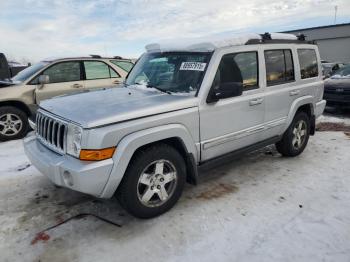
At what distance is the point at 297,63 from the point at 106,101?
3210 mm

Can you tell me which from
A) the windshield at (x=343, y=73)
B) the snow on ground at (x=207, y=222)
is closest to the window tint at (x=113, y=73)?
the snow on ground at (x=207, y=222)

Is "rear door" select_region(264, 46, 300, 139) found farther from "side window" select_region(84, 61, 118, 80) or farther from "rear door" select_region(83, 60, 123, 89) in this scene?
"side window" select_region(84, 61, 118, 80)

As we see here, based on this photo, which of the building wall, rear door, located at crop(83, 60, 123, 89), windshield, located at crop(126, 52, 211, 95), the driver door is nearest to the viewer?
windshield, located at crop(126, 52, 211, 95)

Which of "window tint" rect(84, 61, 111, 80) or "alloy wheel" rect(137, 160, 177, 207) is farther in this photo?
"window tint" rect(84, 61, 111, 80)

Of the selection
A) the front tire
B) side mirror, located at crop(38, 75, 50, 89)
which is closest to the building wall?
side mirror, located at crop(38, 75, 50, 89)

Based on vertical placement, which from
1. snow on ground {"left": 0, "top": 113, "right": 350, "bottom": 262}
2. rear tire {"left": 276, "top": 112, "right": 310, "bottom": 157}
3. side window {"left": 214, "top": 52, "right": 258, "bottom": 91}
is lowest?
snow on ground {"left": 0, "top": 113, "right": 350, "bottom": 262}

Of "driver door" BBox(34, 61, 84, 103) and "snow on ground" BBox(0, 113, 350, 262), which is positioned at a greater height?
"driver door" BBox(34, 61, 84, 103)

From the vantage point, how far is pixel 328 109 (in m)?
10.1

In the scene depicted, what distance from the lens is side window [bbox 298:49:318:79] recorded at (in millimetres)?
5406

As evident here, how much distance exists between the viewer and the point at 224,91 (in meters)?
3.81

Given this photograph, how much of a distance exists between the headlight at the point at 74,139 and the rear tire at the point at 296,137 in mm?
3442

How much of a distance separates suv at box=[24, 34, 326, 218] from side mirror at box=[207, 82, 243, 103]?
0.01 m

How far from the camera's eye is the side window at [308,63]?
17.7ft

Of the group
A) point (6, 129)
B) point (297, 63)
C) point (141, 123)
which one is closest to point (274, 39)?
point (297, 63)
